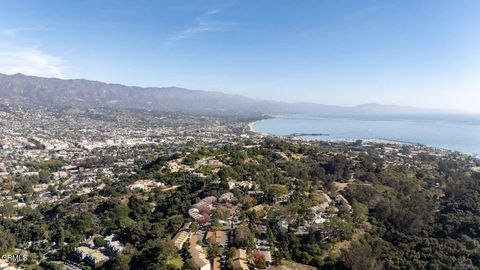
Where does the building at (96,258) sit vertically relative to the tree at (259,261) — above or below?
below

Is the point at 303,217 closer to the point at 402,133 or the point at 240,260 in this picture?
the point at 240,260

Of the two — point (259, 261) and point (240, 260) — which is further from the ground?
point (259, 261)

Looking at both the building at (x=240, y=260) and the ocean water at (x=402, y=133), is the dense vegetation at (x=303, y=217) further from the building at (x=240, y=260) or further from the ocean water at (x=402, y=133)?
the ocean water at (x=402, y=133)

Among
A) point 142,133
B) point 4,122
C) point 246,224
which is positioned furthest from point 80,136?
point 246,224

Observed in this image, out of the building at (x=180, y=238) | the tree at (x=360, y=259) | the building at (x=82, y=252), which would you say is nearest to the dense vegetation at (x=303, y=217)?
the tree at (x=360, y=259)

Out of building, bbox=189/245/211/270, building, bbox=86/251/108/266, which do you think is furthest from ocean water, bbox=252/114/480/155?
building, bbox=86/251/108/266

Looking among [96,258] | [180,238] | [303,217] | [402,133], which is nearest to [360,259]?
[303,217]

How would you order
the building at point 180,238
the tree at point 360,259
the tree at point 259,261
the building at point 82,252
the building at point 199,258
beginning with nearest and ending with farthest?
1. the building at point 199,258
2. the tree at point 259,261
3. the tree at point 360,259
4. the building at point 180,238
5. the building at point 82,252

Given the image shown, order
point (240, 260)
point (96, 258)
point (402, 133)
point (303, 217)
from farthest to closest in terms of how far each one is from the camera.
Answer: point (402, 133) < point (303, 217) < point (96, 258) < point (240, 260)

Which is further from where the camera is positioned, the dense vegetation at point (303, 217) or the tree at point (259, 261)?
the dense vegetation at point (303, 217)

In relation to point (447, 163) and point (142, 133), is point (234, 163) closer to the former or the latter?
point (447, 163)

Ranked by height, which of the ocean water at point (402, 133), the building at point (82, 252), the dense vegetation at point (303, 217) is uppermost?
the dense vegetation at point (303, 217)
